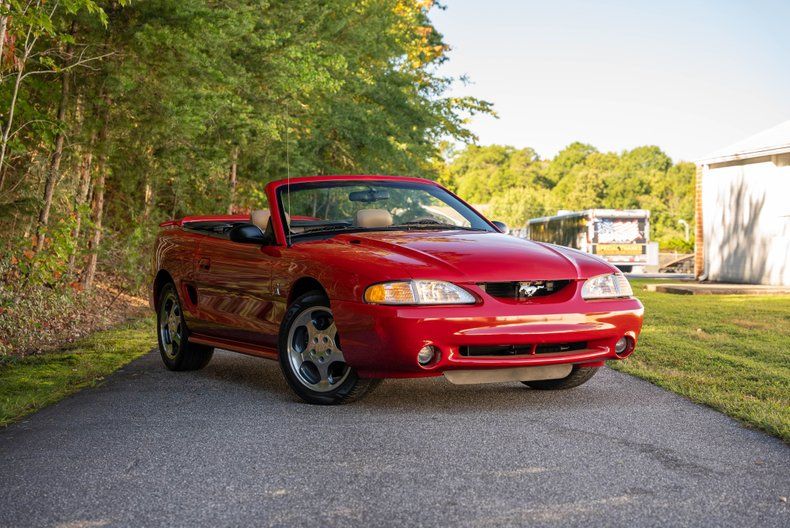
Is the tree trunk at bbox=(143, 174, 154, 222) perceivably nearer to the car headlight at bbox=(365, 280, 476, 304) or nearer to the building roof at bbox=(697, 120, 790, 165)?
the car headlight at bbox=(365, 280, 476, 304)

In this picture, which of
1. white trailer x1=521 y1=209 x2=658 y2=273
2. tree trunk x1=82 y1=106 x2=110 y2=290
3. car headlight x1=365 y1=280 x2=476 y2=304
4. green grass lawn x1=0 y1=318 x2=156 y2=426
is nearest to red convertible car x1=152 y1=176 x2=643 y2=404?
car headlight x1=365 y1=280 x2=476 y2=304

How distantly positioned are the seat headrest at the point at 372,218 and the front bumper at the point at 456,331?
1.21 meters

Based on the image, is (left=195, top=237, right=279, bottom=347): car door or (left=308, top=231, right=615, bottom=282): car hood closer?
(left=308, top=231, right=615, bottom=282): car hood

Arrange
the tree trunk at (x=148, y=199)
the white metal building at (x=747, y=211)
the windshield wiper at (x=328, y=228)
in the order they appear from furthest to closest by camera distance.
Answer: the white metal building at (x=747, y=211)
the tree trunk at (x=148, y=199)
the windshield wiper at (x=328, y=228)

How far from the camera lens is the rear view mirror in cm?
827

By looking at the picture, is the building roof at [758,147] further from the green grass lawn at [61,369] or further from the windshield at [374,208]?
the windshield at [374,208]

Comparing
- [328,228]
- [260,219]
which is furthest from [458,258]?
[260,219]

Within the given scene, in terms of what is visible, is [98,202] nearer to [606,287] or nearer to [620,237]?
[606,287]

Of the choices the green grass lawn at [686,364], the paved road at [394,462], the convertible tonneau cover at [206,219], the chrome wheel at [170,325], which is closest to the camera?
the paved road at [394,462]

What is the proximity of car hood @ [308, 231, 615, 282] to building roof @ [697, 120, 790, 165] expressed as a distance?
1971 cm

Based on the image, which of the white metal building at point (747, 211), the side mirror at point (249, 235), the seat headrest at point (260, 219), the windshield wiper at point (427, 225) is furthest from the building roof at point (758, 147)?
the side mirror at point (249, 235)

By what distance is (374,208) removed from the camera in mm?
8086

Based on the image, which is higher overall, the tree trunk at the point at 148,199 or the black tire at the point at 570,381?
the tree trunk at the point at 148,199

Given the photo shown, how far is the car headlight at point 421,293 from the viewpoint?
6508 mm
